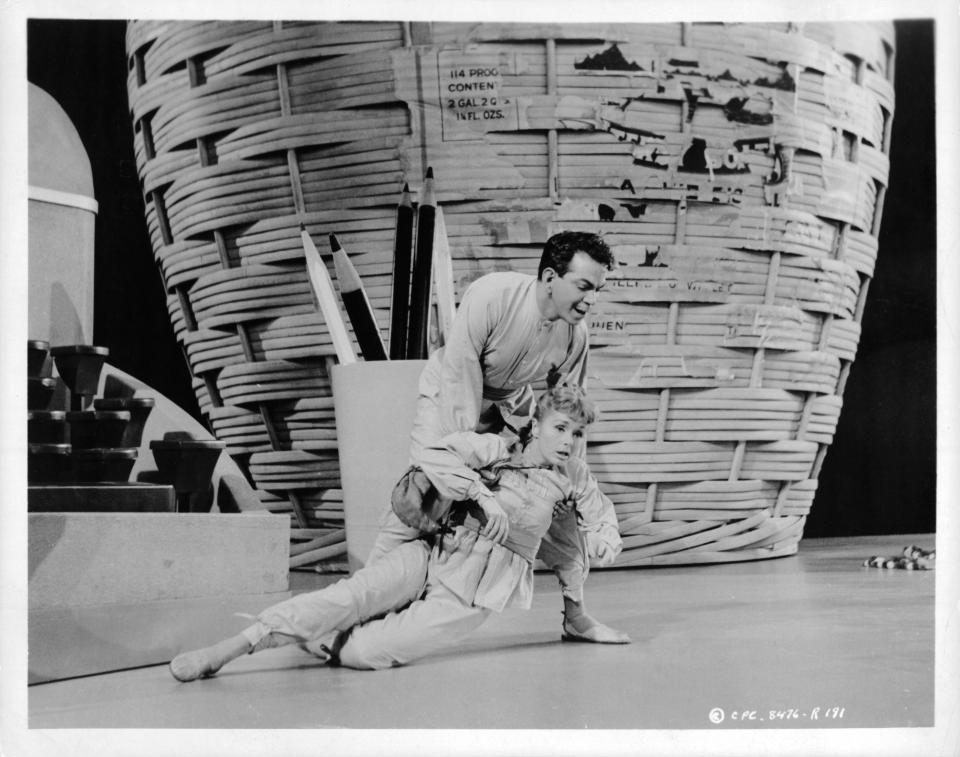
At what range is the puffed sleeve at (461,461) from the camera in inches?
23.1

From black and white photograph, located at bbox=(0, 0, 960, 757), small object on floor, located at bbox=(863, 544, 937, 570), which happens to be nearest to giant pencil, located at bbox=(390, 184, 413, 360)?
black and white photograph, located at bbox=(0, 0, 960, 757)

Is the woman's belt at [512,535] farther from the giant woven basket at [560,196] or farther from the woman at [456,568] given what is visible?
the giant woven basket at [560,196]

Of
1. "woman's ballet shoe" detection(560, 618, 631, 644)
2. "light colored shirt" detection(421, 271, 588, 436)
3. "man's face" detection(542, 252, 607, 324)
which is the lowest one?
"woman's ballet shoe" detection(560, 618, 631, 644)

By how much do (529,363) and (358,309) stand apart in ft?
0.37

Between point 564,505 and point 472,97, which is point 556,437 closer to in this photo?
point 564,505

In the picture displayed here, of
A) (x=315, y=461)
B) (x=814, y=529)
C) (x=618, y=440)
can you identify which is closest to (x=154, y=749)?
(x=315, y=461)

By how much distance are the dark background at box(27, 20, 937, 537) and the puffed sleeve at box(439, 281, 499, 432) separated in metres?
0.22

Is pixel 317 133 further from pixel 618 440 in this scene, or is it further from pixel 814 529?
pixel 814 529

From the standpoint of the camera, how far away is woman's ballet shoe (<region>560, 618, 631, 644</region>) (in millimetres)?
596

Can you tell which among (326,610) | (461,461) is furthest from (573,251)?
(326,610)

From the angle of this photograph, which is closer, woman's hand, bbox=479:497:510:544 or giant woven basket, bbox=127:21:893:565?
woman's hand, bbox=479:497:510:544

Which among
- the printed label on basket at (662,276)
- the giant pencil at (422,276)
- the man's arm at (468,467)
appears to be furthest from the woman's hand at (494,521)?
the printed label on basket at (662,276)

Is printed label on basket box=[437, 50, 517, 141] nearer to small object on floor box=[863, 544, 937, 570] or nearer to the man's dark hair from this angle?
the man's dark hair

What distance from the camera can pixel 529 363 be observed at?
617 mm
